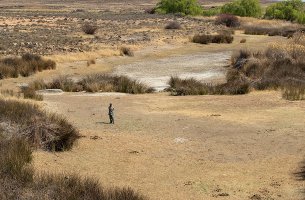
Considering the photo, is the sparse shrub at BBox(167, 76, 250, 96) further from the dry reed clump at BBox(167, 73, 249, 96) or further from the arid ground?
the arid ground

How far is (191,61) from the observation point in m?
37.2

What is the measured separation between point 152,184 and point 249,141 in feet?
14.8

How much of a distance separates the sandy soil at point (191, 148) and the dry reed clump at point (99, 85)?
13.6ft

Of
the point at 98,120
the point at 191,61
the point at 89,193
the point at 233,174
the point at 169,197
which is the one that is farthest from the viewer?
the point at 191,61

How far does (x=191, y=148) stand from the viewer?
555 inches

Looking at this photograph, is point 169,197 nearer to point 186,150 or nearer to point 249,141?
point 186,150

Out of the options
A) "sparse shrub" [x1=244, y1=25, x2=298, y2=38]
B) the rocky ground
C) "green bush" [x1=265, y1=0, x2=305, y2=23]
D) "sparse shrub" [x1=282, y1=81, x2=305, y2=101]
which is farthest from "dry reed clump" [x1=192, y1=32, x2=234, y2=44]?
"green bush" [x1=265, y1=0, x2=305, y2=23]

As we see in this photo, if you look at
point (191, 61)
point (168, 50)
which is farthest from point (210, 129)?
point (168, 50)

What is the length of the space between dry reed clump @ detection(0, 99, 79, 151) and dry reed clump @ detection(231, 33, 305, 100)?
33.5ft

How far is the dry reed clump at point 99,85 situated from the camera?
25.1 m

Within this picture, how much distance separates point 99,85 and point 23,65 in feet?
23.1

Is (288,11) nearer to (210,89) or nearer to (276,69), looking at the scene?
(276,69)

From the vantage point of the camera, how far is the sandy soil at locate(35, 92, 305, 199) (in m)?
11.2

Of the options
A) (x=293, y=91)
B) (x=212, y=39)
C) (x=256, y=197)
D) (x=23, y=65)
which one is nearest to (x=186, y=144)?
(x=256, y=197)
